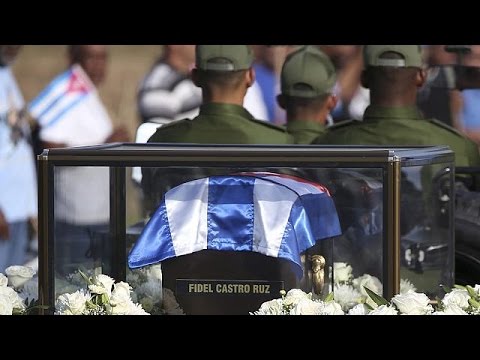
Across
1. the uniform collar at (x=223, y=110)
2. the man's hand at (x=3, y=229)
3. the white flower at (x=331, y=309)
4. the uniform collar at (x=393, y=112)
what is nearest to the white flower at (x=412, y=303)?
the white flower at (x=331, y=309)

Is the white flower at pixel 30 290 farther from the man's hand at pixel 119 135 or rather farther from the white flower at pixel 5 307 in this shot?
the man's hand at pixel 119 135

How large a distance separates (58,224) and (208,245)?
70 cm

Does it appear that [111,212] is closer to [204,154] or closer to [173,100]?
[204,154]

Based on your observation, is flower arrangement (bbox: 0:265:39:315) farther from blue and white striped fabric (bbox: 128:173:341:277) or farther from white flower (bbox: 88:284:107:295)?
blue and white striped fabric (bbox: 128:173:341:277)

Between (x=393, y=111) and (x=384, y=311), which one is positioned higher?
(x=393, y=111)

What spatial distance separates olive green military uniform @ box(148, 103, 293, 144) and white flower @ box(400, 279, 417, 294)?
2593 mm

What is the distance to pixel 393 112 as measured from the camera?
897 centimetres

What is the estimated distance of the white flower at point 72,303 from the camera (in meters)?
6.14

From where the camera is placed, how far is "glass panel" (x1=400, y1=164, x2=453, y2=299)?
6488mm

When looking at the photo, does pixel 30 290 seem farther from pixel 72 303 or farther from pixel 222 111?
pixel 222 111

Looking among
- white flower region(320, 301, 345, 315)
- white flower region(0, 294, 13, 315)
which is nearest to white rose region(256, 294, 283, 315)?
white flower region(320, 301, 345, 315)

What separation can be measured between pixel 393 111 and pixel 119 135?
70.6 inches

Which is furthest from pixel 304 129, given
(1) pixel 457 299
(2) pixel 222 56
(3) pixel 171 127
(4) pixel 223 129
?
(1) pixel 457 299

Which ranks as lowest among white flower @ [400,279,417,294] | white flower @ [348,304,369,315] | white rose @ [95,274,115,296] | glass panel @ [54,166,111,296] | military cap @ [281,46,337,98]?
white flower @ [348,304,369,315]
